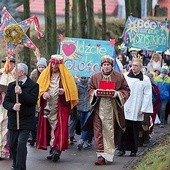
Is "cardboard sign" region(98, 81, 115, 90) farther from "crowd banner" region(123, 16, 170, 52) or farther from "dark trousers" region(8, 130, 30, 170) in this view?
"crowd banner" region(123, 16, 170, 52)

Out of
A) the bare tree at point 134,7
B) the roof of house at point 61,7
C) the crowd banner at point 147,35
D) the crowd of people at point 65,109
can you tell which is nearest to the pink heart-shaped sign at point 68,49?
the crowd of people at point 65,109

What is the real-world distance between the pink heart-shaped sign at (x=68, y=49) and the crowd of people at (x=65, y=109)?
1.98ft

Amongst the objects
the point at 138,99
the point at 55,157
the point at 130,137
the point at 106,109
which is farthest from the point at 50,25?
the point at 106,109

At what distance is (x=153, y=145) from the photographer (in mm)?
15836

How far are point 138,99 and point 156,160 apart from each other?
262cm

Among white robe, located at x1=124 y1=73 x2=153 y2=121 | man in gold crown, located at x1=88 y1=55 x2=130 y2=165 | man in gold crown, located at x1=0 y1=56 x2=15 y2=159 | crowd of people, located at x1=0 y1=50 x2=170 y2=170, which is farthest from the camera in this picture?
white robe, located at x1=124 y1=73 x2=153 y2=121

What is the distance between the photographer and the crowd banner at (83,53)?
15688 mm

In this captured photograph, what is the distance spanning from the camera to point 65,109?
46.0 feet

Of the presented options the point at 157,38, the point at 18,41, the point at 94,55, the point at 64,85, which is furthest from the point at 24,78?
the point at 157,38

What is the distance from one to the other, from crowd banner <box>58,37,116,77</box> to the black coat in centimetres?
351

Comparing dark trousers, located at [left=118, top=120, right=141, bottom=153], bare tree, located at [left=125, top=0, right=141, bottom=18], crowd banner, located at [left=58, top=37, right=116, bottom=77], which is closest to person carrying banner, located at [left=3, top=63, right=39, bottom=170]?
dark trousers, located at [left=118, top=120, right=141, bottom=153]

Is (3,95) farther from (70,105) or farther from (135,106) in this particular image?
(135,106)

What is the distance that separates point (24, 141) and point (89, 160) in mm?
2324

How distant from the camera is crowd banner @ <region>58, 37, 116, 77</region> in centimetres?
1569
